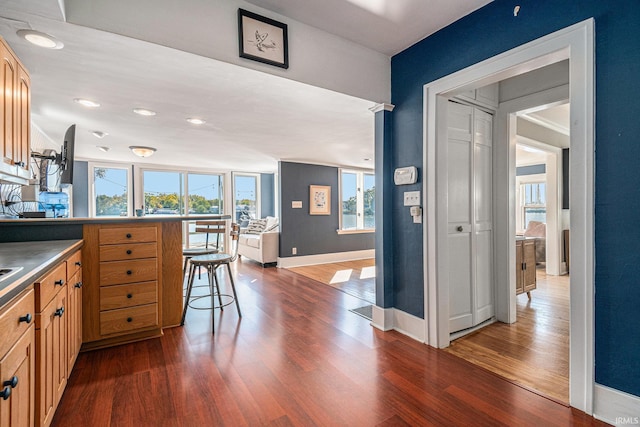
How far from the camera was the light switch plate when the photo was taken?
2.50m

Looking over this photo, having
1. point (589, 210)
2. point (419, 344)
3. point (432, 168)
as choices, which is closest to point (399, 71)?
point (432, 168)

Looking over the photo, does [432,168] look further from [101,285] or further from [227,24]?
[101,285]

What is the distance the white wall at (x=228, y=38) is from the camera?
163 centimetres

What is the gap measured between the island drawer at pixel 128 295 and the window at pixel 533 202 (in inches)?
316

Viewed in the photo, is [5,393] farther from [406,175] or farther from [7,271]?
[406,175]

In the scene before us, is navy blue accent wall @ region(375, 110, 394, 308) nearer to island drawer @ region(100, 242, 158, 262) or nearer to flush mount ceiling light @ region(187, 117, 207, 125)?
island drawer @ region(100, 242, 158, 262)

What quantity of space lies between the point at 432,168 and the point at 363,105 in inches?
39.4

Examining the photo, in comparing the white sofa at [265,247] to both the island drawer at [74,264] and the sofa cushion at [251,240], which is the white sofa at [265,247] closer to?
the sofa cushion at [251,240]

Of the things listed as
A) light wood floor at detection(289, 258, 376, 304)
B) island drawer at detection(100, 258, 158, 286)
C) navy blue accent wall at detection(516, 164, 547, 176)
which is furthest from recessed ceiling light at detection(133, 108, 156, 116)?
navy blue accent wall at detection(516, 164, 547, 176)

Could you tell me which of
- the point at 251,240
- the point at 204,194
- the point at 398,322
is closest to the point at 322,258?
the point at 251,240

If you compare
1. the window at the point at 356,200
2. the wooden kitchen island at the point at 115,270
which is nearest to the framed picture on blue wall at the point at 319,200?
the window at the point at 356,200

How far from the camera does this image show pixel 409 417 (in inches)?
62.6

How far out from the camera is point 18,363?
3.34 ft

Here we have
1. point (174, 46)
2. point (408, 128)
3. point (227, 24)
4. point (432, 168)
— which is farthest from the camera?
point (408, 128)
